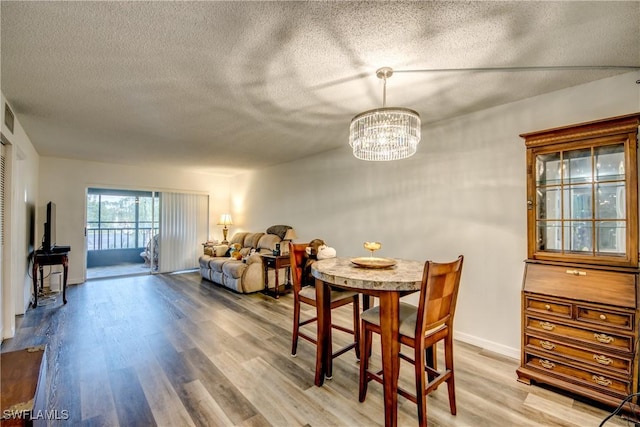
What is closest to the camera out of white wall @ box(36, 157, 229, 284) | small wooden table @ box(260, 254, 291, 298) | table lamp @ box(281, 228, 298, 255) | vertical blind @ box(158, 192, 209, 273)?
small wooden table @ box(260, 254, 291, 298)

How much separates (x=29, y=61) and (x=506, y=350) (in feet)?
15.0

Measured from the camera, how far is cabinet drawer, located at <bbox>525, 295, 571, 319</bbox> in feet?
6.67

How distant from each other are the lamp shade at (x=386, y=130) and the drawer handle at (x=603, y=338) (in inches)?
71.3

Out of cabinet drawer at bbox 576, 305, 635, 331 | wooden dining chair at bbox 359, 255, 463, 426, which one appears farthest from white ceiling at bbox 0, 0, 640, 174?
cabinet drawer at bbox 576, 305, 635, 331

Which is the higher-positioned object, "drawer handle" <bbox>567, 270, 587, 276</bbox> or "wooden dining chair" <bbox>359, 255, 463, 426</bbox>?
"drawer handle" <bbox>567, 270, 587, 276</bbox>

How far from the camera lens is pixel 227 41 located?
176 centimetres

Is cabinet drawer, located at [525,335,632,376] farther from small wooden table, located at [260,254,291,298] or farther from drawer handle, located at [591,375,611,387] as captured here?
small wooden table, located at [260,254,291,298]

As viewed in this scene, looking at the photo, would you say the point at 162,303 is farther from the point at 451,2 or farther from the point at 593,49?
the point at 593,49

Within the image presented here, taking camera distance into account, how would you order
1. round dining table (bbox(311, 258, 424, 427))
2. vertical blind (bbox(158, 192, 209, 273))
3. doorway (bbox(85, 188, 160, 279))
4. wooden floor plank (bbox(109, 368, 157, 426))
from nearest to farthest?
1. round dining table (bbox(311, 258, 424, 427))
2. wooden floor plank (bbox(109, 368, 157, 426))
3. vertical blind (bbox(158, 192, 209, 273))
4. doorway (bbox(85, 188, 160, 279))

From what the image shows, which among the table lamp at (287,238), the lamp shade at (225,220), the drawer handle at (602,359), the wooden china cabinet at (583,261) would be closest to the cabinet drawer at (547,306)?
the wooden china cabinet at (583,261)

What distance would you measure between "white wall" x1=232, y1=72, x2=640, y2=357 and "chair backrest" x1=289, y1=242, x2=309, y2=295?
1.46 meters

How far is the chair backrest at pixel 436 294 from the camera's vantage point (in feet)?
5.12

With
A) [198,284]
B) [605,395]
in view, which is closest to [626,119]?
[605,395]

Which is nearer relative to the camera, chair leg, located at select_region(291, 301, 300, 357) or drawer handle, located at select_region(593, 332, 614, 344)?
drawer handle, located at select_region(593, 332, 614, 344)
